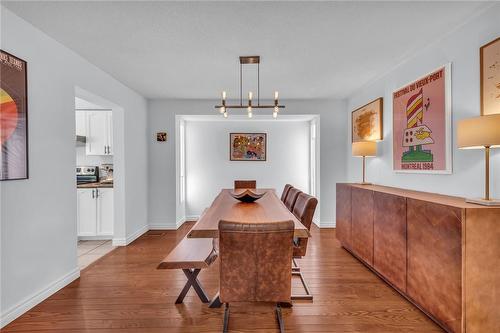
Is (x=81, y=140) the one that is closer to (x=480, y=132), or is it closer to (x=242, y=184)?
(x=242, y=184)

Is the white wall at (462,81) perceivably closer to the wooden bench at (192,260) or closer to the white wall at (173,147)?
the white wall at (173,147)

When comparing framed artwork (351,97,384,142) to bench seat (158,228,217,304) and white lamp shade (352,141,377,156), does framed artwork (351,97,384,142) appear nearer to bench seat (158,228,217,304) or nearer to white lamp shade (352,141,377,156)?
white lamp shade (352,141,377,156)

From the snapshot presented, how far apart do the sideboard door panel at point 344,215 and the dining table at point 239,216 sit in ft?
3.97

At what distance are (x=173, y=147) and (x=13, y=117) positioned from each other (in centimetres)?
276

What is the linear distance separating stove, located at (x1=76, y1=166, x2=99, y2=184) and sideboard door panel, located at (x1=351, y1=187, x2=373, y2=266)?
13.8 feet

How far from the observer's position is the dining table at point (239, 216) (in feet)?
5.64

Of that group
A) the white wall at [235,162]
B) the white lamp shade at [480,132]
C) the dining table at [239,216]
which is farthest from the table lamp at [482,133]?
the white wall at [235,162]

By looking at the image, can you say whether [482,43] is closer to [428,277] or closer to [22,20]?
[428,277]

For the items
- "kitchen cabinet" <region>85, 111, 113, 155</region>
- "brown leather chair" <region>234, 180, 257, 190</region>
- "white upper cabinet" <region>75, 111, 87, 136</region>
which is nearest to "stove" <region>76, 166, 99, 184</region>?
"kitchen cabinet" <region>85, 111, 113, 155</region>

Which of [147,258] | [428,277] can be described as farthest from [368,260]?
[147,258]

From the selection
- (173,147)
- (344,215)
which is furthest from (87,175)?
(344,215)

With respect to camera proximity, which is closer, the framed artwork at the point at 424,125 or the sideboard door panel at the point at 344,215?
the framed artwork at the point at 424,125

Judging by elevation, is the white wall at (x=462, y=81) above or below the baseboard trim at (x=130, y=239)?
above

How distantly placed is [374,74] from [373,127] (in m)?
0.74
